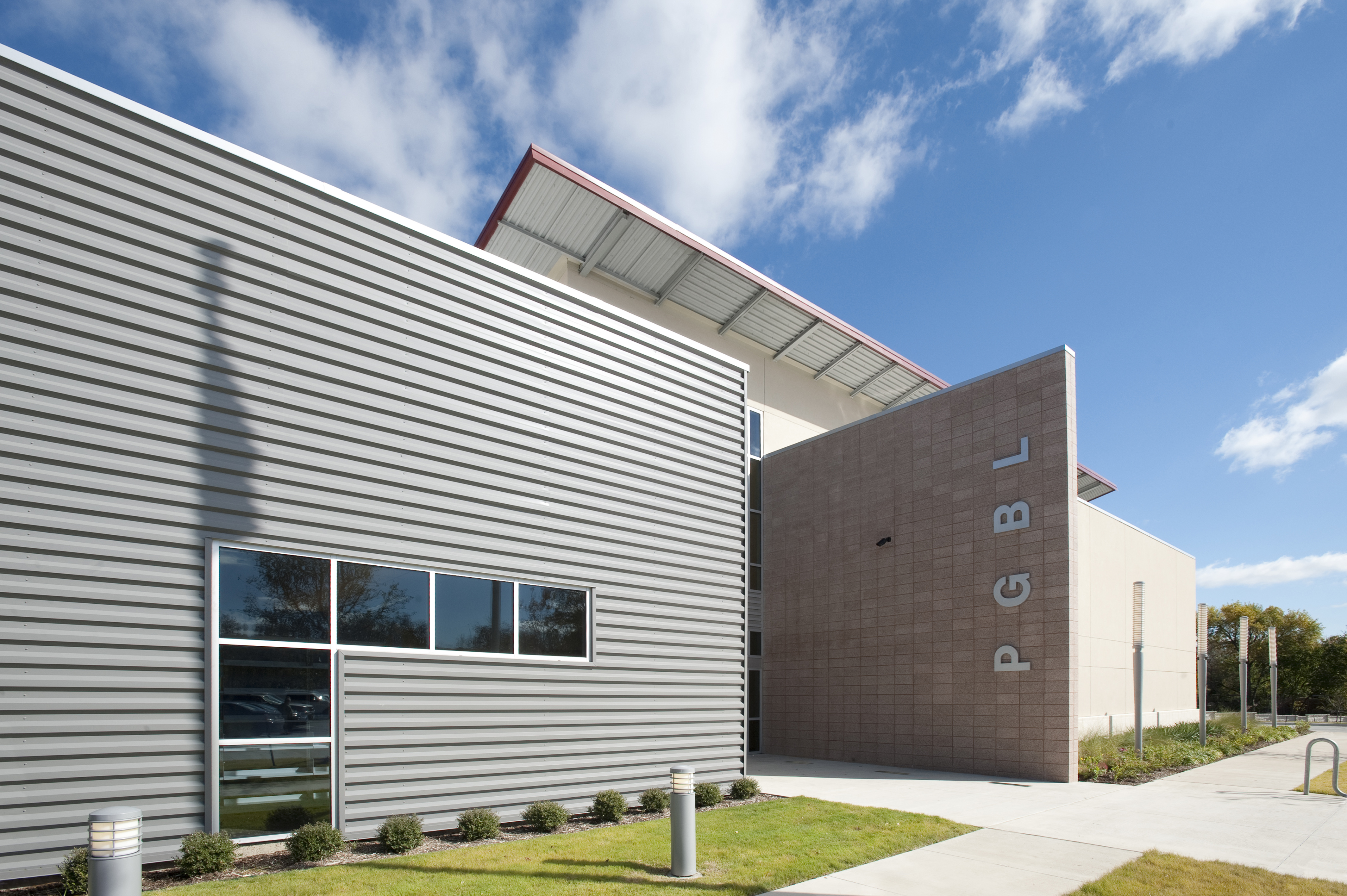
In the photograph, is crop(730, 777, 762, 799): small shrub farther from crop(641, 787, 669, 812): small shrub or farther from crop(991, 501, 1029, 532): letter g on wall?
crop(991, 501, 1029, 532): letter g on wall

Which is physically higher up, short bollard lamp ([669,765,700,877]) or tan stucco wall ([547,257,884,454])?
tan stucco wall ([547,257,884,454])

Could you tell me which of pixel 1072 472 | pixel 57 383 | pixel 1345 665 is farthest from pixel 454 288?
pixel 1345 665

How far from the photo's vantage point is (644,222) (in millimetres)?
17125

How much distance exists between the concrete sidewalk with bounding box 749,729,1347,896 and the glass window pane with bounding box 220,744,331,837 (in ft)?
15.5

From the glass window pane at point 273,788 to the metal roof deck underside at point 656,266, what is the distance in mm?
12201

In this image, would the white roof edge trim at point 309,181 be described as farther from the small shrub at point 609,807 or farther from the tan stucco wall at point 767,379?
the tan stucco wall at point 767,379

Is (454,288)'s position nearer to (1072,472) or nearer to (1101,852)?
(1101,852)

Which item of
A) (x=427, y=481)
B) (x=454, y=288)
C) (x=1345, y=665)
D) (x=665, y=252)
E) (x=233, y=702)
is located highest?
(x=665, y=252)

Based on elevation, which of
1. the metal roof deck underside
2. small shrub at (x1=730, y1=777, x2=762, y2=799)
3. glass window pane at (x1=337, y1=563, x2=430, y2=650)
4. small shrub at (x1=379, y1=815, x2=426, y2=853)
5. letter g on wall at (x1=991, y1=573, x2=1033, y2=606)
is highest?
the metal roof deck underside

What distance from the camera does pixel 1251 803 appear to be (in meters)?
10.9

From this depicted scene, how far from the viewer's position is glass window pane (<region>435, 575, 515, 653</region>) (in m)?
8.94

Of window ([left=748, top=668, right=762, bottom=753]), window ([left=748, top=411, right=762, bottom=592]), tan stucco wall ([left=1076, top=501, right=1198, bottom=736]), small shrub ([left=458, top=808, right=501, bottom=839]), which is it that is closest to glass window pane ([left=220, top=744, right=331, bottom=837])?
small shrub ([left=458, top=808, right=501, bottom=839])

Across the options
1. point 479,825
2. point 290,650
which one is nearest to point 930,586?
point 479,825

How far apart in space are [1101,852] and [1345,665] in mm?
46665
